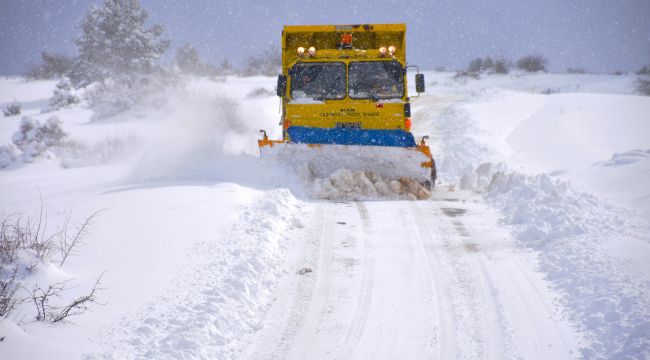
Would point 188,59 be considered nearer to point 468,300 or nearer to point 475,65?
point 475,65

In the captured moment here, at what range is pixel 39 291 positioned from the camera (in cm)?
395

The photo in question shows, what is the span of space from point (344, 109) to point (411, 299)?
5743 millimetres

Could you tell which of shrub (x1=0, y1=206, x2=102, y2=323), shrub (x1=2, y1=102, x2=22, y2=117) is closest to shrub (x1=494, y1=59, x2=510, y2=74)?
shrub (x1=2, y1=102, x2=22, y2=117)

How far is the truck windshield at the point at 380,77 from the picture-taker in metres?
9.83

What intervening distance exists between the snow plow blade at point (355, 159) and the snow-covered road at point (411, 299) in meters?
2.12

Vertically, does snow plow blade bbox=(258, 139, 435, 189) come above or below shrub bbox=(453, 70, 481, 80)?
below

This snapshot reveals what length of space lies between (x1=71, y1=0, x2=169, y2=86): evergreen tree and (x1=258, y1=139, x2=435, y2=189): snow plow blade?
28.0 meters

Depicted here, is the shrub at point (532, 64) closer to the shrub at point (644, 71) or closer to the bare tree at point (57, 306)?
the shrub at point (644, 71)

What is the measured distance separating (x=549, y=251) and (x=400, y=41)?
622 cm

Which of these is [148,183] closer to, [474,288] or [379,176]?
[379,176]

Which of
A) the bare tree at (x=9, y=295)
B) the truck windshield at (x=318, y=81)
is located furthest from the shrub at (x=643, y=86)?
the bare tree at (x=9, y=295)

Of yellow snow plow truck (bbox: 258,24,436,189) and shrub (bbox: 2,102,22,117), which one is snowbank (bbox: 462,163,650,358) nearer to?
yellow snow plow truck (bbox: 258,24,436,189)

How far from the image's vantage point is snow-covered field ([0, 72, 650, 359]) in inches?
145

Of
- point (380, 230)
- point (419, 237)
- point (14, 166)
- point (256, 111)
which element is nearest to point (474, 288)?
point (419, 237)
